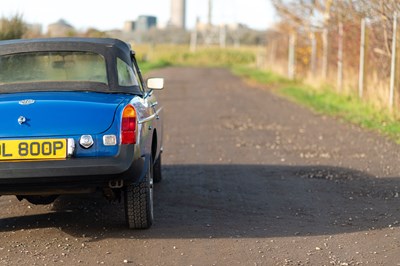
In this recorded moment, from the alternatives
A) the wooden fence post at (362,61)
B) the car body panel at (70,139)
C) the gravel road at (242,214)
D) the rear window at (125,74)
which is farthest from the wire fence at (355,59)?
the car body panel at (70,139)

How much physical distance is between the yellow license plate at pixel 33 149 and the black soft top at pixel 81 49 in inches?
34.9

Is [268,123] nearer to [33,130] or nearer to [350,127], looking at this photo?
[350,127]

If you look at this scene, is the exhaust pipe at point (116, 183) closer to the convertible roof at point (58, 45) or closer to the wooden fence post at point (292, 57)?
the convertible roof at point (58, 45)

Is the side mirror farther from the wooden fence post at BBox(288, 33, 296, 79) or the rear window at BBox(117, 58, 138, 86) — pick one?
the wooden fence post at BBox(288, 33, 296, 79)

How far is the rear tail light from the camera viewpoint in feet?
21.1

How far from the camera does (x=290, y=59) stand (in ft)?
123

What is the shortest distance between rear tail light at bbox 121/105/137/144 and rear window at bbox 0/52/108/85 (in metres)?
0.96

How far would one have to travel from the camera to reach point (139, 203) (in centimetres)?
680

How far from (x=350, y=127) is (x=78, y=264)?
10605 millimetres

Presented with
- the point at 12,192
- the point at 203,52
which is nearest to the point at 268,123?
the point at 12,192

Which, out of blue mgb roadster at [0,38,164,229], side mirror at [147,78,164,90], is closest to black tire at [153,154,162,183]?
side mirror at [147,78,164,90]

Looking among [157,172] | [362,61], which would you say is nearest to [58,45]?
[157,172]

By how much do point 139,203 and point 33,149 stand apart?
100 centimetres

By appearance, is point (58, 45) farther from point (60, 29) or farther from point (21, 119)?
point (60, 29)
